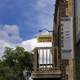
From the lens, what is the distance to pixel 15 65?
246 feet

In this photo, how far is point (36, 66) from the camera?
85.2 ft

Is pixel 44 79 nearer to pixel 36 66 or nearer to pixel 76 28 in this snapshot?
pixel 36 66

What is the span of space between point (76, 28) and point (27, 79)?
55.8 metres

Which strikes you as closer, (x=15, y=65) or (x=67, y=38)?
(x=67, y=38)

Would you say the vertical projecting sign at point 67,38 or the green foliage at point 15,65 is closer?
the vertical projecting sign at point 67,38

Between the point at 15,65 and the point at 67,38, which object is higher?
the point at 15,65

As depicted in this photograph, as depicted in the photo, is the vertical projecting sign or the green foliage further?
the green foliage

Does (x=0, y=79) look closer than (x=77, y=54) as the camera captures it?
No

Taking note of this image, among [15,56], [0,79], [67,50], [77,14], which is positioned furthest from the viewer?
[15,56]

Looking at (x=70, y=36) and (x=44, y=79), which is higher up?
(x=70, y=36)

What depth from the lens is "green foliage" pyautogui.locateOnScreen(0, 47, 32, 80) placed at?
242ft

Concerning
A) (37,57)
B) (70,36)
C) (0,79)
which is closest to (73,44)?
(70,36)

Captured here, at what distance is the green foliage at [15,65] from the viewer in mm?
73875

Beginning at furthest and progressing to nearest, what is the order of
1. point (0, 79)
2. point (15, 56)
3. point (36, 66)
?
point (15, 56)
point (0, 79)
point (36, 66)
